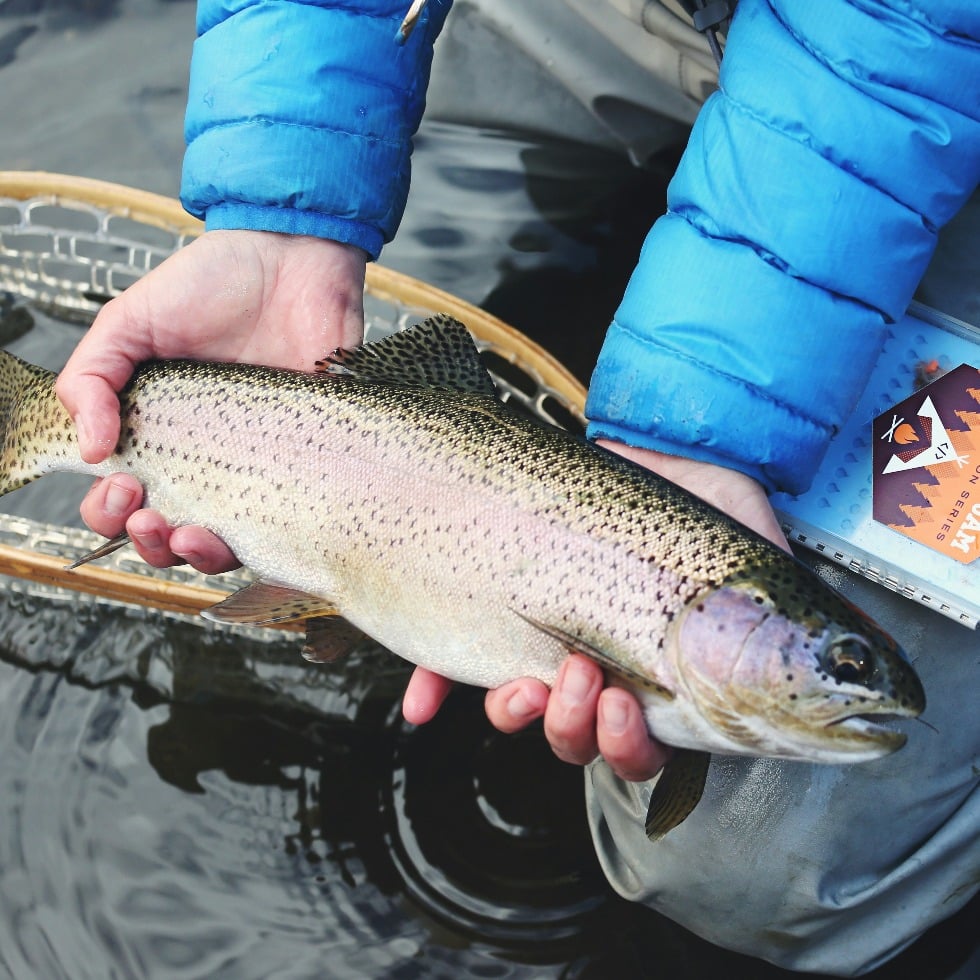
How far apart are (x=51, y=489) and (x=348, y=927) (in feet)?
5.62

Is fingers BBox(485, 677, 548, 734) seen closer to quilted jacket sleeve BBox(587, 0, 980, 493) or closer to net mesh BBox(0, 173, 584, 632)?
quilted jacket sleeve BBox(587, 0, 980, 493)

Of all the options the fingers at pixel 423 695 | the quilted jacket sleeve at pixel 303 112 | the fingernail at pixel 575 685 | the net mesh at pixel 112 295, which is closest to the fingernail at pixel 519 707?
the fingernail at pixel 575 685

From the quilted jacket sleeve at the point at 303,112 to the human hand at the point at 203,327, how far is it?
7 centimetres

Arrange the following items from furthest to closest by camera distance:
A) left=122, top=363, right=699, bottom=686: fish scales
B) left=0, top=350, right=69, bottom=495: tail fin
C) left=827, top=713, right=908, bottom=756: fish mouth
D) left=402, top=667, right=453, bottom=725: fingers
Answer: left=0, top=350, right=69, bottom=495: tail fin → left=402, top=667, right=453, bottom=725: fingers → left=122, top=363, right=699, bottom=686: fish scales → left=827, top=713, right=908, bottom=756: fish mouth

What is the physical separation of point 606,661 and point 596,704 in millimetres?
93

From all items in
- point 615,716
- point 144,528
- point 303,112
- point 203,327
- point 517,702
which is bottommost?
point 144,528

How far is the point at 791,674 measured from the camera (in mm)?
1699

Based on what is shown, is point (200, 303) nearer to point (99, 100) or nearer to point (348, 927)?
point (348, 927)

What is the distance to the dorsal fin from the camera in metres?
2.09

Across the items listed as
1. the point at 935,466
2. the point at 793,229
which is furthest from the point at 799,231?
the point at 935,466

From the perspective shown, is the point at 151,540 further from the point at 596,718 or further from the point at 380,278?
the point at 380,278

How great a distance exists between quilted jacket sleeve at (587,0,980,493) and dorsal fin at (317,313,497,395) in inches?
12.9

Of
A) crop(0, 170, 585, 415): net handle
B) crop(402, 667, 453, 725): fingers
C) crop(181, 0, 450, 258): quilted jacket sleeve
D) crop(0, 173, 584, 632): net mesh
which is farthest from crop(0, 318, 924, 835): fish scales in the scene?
crop(0, 170, 585, 415): net handle

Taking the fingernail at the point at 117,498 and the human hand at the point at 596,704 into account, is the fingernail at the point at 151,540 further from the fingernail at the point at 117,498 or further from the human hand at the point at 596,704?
the human hand at the point at 596,704
